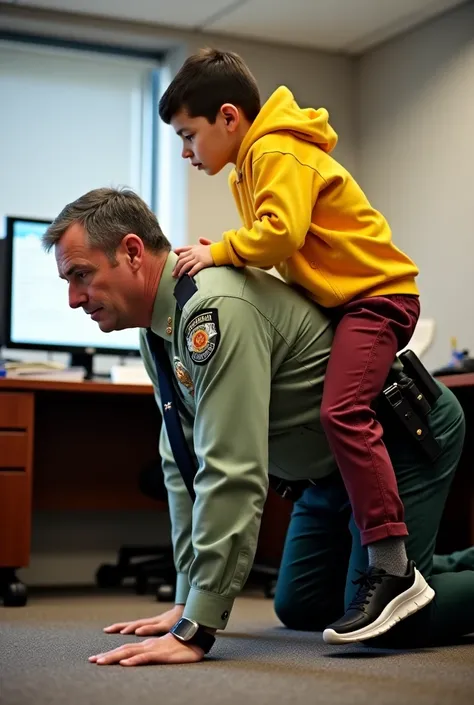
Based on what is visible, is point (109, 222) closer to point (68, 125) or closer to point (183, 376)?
point (183, 376)

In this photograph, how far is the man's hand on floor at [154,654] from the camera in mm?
1542

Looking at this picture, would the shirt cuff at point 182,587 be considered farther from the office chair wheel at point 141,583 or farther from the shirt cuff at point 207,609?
the office chair wheel at point 141,583

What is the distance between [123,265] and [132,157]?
9.16 feet

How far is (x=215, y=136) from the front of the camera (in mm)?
2100

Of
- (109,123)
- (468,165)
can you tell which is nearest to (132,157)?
(109,123)

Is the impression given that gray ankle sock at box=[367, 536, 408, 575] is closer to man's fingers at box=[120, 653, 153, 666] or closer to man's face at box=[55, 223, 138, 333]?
man's fingers at box=[120, 653, 153, 666]

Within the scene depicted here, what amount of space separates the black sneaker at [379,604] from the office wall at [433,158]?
91.1 inches

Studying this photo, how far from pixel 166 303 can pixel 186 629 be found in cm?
58

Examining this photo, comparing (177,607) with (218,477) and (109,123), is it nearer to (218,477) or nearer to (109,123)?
(218,477)

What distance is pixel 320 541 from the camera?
2168 millimetres

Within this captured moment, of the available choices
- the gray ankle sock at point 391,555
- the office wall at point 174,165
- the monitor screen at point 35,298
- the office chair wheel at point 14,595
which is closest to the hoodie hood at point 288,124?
the gray ankle sock at point 391,555

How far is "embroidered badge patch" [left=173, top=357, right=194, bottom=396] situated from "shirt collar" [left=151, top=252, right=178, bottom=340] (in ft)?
0.18

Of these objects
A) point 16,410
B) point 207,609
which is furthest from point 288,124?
point 16,410

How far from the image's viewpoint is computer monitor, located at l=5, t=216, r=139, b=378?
3.51 metres
